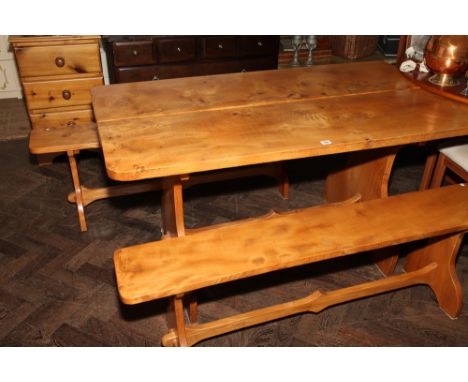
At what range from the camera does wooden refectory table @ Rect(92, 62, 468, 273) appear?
171 centimetres

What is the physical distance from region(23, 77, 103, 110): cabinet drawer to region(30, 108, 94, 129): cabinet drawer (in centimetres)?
6

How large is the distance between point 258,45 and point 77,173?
182 centimetres

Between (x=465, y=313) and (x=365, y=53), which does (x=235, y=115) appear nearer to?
(x=465, y=313)

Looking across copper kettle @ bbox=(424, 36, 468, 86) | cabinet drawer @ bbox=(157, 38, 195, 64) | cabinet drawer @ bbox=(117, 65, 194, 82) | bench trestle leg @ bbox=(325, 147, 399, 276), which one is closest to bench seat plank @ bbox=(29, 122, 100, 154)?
cabinet drawer @ bbox=(117, 65, 194, 82)

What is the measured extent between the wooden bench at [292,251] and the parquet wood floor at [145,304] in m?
0.12

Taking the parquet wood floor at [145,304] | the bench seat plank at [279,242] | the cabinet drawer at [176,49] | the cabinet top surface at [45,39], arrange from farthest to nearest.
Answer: the cabinet drawer at [176,49] < the cabinet top surface at [45,39] < the parquet wood floor at [145,304] < the bench seat plank at [279,242]

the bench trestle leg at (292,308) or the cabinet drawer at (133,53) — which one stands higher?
the cabinet drawer at (133,53)

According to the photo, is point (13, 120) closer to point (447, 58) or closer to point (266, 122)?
point (266, 122)

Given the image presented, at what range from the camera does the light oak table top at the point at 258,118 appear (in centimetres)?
171

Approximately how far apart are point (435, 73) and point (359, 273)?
1104 millimetres

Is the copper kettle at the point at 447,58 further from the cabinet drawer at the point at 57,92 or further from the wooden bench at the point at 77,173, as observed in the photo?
the cabinet drawer at the point at 57,92

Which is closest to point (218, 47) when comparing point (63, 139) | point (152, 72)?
point (152, 72)

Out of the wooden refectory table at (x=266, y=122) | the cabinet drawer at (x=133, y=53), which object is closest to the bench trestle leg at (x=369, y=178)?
the wooden refectory table at (x=266, y=122)

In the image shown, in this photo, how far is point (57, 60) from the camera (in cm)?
311
